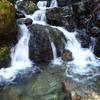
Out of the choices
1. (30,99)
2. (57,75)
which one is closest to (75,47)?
(57,75)

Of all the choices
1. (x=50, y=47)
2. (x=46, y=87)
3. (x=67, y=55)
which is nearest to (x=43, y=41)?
(x=50, y=47)

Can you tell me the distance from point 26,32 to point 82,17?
8.92 feet

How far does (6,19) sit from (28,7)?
3.16 metres

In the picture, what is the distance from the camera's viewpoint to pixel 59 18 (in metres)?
12.3

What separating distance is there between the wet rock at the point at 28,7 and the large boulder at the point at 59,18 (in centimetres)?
91

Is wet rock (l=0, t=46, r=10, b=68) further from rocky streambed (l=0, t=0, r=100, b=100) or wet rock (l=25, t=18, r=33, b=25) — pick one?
wet rock (l=25, t=18, r=33, b=25)

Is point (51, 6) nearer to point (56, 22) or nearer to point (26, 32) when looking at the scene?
point (56, 22)

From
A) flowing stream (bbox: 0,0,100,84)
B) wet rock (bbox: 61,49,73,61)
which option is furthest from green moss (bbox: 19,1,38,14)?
wet rock (bbox: 61,49,73,61)

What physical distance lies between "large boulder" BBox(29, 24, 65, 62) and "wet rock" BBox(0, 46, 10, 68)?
0.97 meters

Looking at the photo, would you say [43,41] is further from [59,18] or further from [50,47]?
[59,18]

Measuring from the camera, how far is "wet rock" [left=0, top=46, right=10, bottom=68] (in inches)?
388

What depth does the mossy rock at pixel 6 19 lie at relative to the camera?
1008cm

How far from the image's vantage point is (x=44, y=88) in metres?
8.58

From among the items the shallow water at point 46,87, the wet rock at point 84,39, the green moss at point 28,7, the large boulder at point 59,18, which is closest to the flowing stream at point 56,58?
the wet rock at point 84,39
